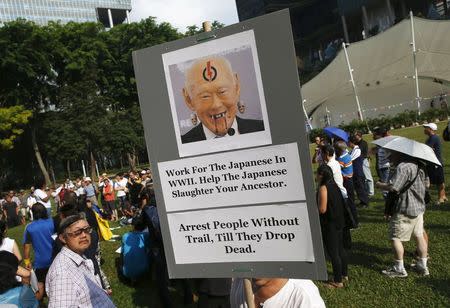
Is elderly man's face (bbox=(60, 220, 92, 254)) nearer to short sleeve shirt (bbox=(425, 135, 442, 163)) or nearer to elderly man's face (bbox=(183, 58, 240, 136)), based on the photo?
elderly man's face (bbox=(183, 58, 240, 136))

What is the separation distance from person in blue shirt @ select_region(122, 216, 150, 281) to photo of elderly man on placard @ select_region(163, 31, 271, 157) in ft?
15.6

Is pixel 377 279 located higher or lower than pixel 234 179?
A: lower

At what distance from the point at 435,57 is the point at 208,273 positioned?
4727cm

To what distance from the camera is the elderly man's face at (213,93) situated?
7.09 feet

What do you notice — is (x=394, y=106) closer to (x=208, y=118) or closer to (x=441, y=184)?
(x=441, y=184)

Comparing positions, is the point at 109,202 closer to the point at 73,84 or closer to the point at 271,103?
the point at 271,103

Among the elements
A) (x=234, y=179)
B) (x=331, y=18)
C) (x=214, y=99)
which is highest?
(x=331, y=18)

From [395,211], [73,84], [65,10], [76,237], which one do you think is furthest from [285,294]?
[65,10]

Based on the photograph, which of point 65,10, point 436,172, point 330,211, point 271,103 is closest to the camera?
point 271,103

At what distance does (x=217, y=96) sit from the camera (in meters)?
2.19

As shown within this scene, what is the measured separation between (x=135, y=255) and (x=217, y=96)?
17.3 feet

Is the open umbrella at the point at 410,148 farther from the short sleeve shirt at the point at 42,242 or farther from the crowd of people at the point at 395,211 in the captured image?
the short sleeve shirt at the point at 42,242

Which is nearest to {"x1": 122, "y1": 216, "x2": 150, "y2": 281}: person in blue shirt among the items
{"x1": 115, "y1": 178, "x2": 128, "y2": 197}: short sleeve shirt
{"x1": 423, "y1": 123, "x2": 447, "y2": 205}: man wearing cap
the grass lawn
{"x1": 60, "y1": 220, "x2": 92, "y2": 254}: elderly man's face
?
the grass lawn

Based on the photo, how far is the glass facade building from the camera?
8881 cm
